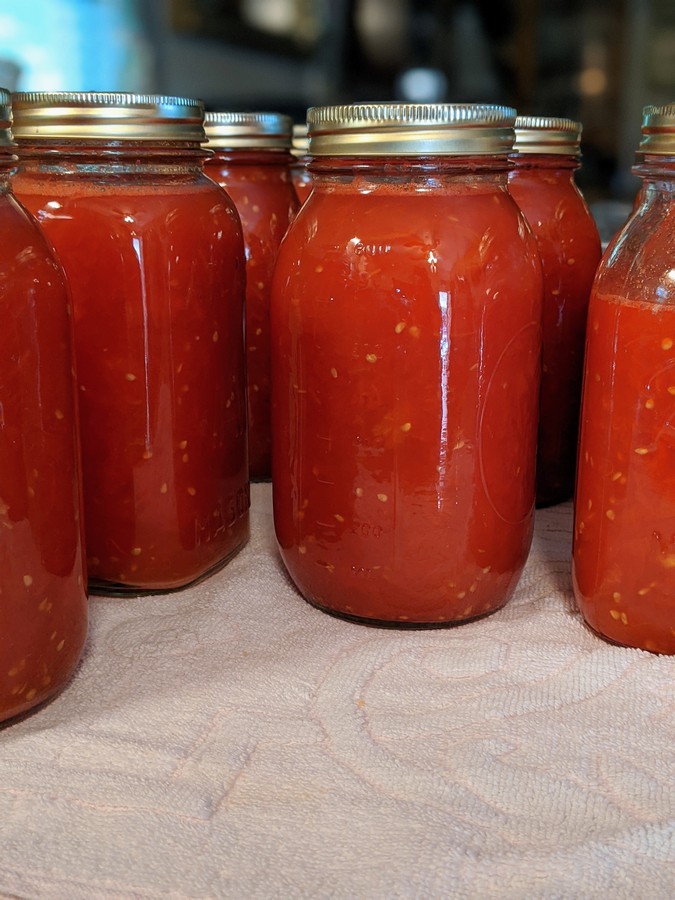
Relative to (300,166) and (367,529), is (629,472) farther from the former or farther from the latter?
(300,166)

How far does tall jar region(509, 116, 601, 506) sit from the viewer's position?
89cm

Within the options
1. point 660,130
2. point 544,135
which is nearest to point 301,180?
point 544,135

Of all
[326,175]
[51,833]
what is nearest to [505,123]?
[326,175]

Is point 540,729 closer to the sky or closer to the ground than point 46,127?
closer to the ground

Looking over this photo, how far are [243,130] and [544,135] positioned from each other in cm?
28

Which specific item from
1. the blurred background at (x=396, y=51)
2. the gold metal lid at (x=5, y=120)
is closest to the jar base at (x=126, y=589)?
the gold metal lid at (x=5, y=120)

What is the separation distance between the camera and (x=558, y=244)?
91cm

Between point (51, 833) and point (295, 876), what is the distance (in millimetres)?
139

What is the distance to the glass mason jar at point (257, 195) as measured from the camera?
3.06 feet

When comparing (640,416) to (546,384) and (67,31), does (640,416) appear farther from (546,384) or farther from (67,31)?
(67,31)

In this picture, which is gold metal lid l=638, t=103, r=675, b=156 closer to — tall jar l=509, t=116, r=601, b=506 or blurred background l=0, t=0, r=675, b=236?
tall jar l=509, t=116, r=601, b=506

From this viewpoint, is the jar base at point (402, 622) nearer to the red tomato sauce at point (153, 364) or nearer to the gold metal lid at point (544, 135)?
the red tomato sauce at point (153, 364)

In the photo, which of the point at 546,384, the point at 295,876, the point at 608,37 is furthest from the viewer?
the point at 608,37

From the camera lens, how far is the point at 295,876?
512 millimetres
